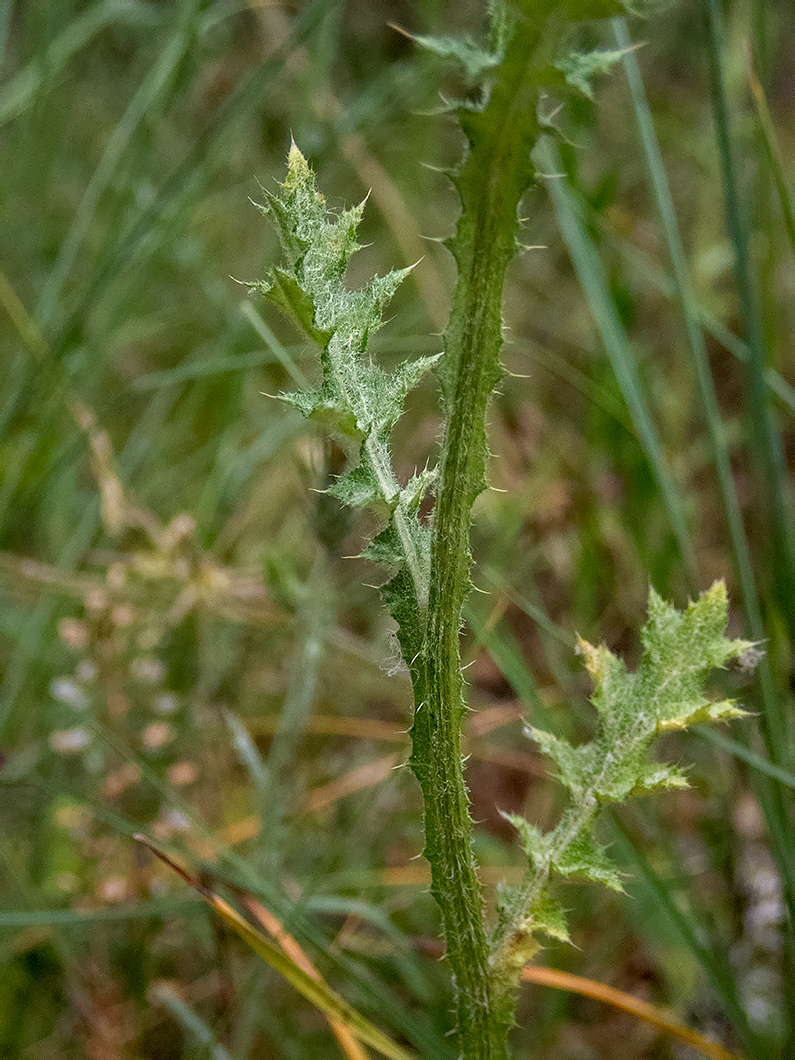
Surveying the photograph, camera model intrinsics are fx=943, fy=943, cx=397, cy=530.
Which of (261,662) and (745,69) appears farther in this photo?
(745,69)

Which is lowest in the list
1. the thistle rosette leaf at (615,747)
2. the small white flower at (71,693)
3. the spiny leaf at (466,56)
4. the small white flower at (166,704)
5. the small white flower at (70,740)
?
the thistle rosette leaf at (615,747)

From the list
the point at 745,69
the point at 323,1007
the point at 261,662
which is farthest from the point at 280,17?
the point at 323,1007

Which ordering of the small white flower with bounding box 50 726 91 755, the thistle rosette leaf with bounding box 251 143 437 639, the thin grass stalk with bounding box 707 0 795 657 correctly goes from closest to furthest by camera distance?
the thistle rosette leaf with bounding box 251 143 437 639 < the thin grass stalk with bounding box 707 0 795 657 < the small white flower with bounding box 50 726 91 755

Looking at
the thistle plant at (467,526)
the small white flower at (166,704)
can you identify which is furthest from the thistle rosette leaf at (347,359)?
the small white flower at (166,704)

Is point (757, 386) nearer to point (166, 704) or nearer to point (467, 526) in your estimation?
point (467, 526)

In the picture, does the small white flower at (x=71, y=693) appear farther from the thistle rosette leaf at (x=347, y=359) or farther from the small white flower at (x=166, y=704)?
the thistle rosette leaf at (x=347, y=359)

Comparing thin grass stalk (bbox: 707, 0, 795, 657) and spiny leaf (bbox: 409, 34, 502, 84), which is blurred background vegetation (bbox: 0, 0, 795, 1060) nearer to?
thin grass stalk (bbox: 707, 0, 795, 657)

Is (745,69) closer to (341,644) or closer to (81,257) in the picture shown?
(341,644)

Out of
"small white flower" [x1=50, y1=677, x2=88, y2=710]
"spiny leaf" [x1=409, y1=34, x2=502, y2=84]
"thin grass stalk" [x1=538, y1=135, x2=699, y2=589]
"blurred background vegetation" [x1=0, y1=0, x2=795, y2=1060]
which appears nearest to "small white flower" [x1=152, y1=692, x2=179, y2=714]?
"blurred background vegetation" [x1=0, y1=0, x2=795, y2=1060]
